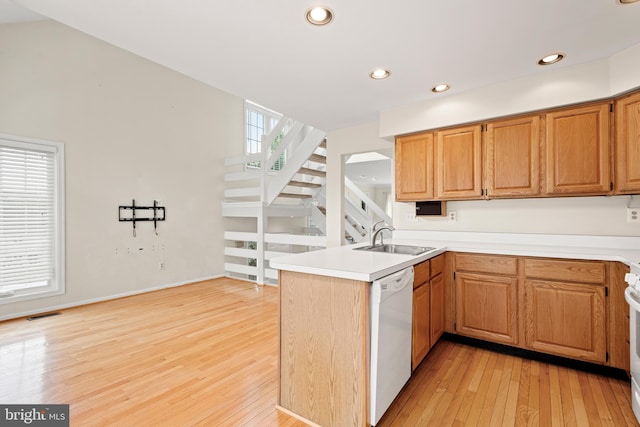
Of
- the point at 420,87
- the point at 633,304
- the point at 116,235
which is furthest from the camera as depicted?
the point at 116,235

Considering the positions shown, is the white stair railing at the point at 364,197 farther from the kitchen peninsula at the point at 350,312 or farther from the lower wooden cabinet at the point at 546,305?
the kitchen peninsula at the point at 350,312

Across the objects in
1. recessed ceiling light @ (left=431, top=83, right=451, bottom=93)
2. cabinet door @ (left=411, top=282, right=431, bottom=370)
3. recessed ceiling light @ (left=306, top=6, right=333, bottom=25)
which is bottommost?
cabinet door @ (left=411, top=282, right=431, bottom=370)

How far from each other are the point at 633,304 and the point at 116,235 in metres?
5.33

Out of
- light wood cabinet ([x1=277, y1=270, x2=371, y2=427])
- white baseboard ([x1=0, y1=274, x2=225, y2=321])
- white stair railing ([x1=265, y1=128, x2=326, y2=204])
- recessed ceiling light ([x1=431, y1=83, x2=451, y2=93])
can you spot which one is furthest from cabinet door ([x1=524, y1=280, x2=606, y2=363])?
white baseboard ([x1=0, y1=274, x2=225, y2=321])

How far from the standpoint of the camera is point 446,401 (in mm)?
1942

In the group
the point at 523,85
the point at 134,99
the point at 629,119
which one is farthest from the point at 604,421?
the point at 134,99

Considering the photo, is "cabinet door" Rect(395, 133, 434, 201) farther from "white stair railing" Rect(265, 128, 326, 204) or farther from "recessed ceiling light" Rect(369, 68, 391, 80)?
"white stair railing" Rect(265, 128, 326, 204)

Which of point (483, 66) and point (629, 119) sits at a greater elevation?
point (483, 66)

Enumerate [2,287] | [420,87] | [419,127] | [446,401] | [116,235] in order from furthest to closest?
[116,235] < [2,287] < [419,127] < [420,87] < [446,401]

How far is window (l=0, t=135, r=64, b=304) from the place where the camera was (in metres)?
3.47

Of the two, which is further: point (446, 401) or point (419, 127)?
point (419, 127)

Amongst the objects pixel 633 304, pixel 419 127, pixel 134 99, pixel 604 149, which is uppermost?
pixel 134 99

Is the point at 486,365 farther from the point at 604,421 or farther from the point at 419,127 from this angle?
the point at 419,127

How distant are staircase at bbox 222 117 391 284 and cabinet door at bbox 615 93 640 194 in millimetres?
3147
